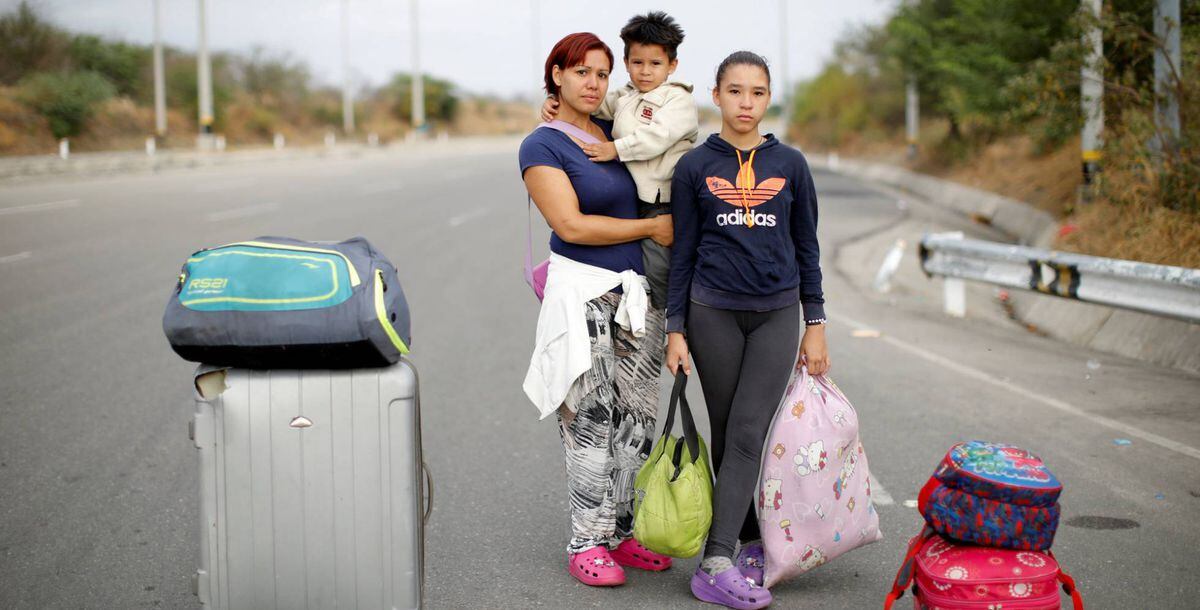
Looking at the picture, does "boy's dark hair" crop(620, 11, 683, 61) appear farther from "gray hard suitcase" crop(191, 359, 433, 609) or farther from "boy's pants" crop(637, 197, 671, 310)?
"gray hard suitcase" crop(191, 359, 433, 609)

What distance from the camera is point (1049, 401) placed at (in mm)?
6914

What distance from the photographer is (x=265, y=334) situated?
10.8 feet

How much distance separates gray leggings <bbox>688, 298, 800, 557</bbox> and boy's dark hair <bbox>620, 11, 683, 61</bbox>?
931 mm

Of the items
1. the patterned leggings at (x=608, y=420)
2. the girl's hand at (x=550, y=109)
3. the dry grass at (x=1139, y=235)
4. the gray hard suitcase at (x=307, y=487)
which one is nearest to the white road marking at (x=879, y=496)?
the patterned leggings at (x=608, y=420)

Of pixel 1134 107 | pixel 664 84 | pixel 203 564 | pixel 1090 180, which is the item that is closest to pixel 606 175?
pixel 664 84

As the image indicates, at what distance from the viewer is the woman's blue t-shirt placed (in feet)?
13.1

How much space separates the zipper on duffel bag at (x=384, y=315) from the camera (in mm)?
3301

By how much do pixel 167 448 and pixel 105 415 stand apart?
0.89m

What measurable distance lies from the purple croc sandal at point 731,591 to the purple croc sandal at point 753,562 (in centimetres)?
7

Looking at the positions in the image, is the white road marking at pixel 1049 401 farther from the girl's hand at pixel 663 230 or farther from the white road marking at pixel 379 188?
the white road marking at pixel 379 188

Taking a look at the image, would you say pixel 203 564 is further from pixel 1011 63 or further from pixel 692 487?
pixel 1011 63

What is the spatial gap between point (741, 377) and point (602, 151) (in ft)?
3.08

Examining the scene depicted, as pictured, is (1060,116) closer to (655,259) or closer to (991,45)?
(991,45)

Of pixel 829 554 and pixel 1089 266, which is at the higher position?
pixel 1089 266
